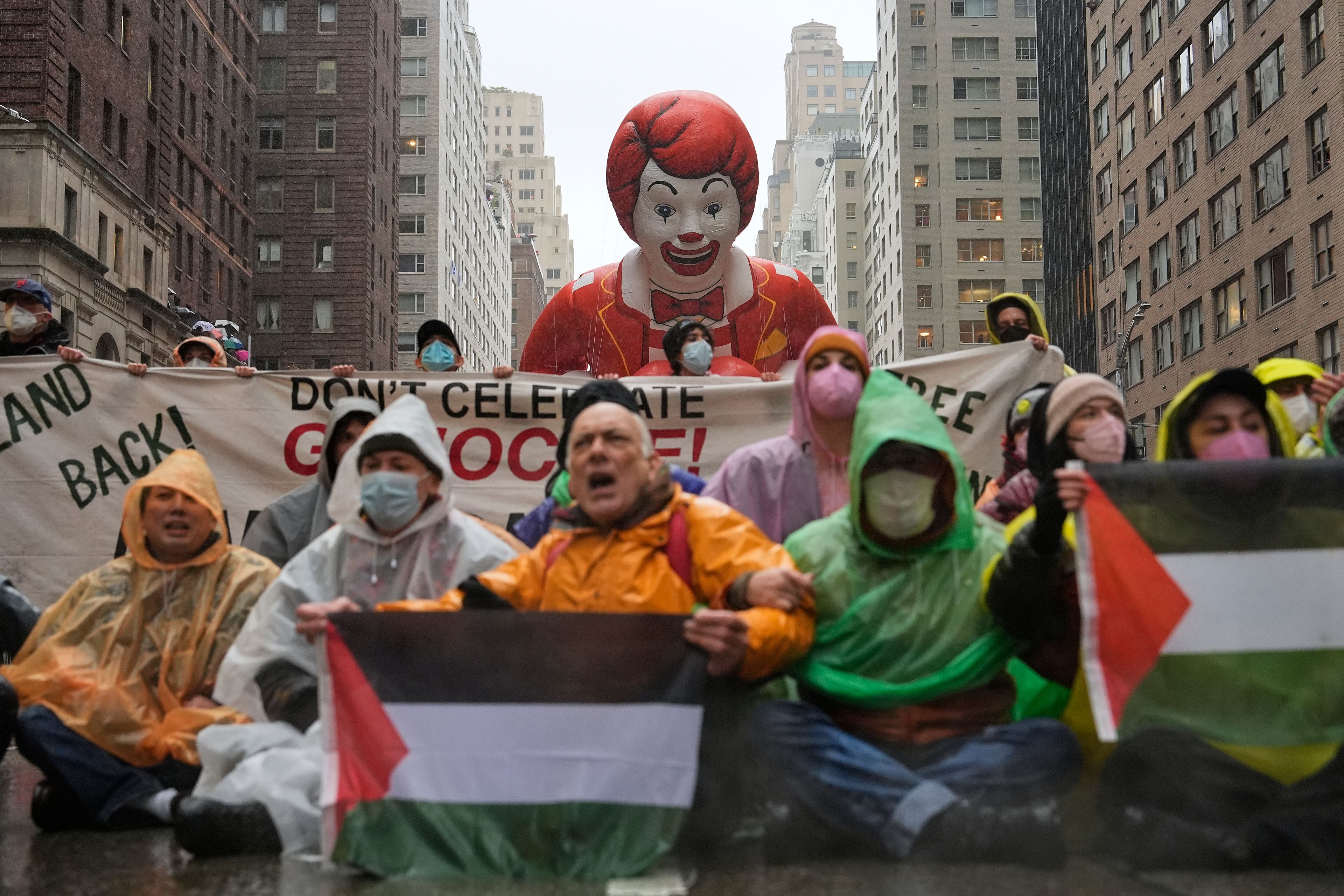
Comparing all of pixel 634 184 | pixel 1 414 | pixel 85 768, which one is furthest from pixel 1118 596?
pixel 1 414

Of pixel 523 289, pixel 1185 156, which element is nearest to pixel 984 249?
pixel 1185 156

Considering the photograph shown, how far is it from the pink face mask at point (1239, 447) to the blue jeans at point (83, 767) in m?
3.42

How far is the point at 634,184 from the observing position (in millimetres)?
8570

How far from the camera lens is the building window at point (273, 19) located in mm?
61562

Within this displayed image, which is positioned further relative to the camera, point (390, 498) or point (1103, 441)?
point (390, 498)

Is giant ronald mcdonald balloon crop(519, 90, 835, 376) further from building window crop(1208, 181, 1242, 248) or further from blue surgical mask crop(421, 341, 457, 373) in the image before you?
building window crop(1208, 181, 1242, 248)

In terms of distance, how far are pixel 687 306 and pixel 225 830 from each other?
4.97 meters

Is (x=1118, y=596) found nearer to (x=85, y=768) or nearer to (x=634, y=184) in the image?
(x=85, y=768)

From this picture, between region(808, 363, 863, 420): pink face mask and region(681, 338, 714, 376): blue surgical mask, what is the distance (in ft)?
7.91

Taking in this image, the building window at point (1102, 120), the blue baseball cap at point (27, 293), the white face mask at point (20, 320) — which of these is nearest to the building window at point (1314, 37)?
the building window at point (1102, 120)

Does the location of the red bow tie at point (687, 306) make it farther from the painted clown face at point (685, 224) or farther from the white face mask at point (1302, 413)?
the white face mask at point (1302, 413)

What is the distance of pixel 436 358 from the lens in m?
8.34

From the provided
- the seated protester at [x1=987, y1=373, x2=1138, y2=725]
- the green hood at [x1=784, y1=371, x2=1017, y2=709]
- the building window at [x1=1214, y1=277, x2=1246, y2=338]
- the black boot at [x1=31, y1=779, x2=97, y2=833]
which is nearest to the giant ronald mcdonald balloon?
the seated protester at [x1=987, y1=373, x2=1138, y2=725]

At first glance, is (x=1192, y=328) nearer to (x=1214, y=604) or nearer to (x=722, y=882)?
(x=1214, y=604)
